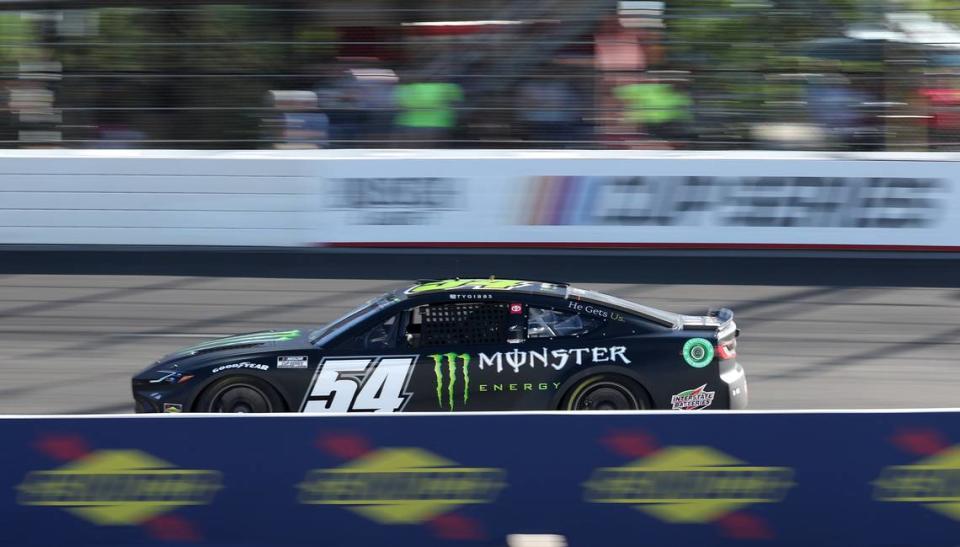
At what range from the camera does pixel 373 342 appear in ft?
25.4

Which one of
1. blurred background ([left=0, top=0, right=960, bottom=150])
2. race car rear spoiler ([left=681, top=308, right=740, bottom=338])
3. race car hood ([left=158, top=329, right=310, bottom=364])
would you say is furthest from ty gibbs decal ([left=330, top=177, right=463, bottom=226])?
race car rear spoiler ([left=681, top=308, right=740, bottom=338])

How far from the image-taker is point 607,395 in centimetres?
765

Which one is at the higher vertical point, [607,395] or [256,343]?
[256,343]

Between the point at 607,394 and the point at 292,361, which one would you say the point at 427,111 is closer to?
the point at 292,361

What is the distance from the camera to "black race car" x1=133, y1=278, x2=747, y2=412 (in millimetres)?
7574

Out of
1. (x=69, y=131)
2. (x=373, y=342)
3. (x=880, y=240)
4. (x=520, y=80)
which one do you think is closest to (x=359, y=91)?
(x=520, y=80)

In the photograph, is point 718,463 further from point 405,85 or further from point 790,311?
point 405,85

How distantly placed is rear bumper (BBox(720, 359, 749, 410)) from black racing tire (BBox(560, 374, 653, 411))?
510 millimetres

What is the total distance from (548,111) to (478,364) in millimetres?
7233

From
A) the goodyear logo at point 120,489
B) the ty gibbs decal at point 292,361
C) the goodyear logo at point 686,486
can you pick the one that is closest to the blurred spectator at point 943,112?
the ty gibbs decal at point 292,361

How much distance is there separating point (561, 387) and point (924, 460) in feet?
8.54

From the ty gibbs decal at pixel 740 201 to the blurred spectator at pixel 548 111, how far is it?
2.31ft

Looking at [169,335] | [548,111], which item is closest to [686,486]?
[169,335]

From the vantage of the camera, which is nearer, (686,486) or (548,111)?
(686,486)
